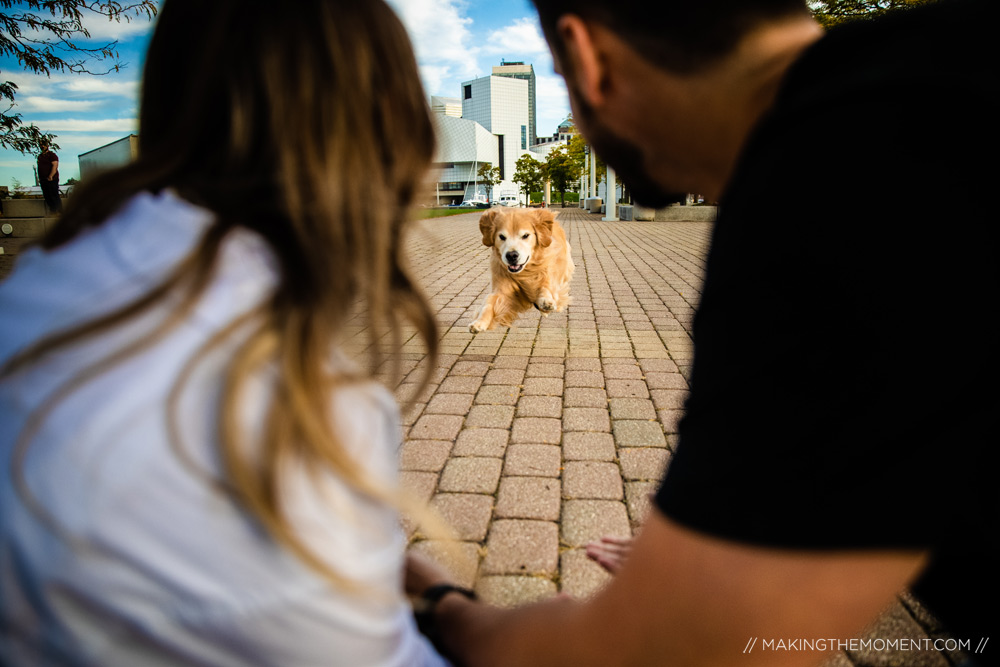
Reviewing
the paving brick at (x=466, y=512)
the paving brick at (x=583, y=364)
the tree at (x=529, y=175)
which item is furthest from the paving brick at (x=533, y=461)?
the tree at (x=529, y=175)

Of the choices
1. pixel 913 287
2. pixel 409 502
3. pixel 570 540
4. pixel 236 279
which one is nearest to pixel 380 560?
pixel 409 502

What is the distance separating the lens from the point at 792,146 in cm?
69

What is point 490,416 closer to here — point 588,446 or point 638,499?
point 588,446

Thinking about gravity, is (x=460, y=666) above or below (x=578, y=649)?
below

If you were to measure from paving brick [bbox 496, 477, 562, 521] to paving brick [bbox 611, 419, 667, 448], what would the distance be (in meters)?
0.61

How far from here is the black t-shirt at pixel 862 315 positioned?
62 centimetres

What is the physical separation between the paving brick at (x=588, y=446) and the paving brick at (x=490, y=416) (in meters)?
0.41

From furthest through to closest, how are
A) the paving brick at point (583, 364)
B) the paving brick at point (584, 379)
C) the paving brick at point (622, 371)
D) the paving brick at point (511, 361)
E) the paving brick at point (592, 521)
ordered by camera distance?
the paving brick at point (511, 361) < the paving brick at point (583, 364) < the paving brick at point (622, 371) < the paving brick at point (584, 379) < the paving brick at point (592, 521)

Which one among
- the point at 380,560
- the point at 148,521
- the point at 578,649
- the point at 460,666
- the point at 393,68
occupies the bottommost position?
the point at 460,666

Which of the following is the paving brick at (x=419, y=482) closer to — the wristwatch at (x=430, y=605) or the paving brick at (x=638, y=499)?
the paving brick at (x=638, y=499)

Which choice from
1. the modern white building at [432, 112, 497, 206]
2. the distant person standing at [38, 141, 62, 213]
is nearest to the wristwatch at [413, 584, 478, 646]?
the distant person standing at [38, 141, 62, 213]

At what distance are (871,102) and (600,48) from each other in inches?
20.9

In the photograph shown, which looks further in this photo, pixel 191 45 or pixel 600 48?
pixel 600 48

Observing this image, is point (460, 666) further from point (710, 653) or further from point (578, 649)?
point (710, 653)
